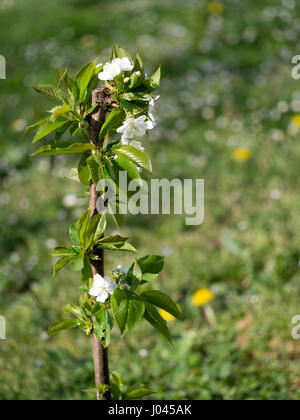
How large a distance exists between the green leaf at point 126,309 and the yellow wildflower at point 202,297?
164 cm

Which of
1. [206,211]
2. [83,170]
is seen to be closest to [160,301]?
[83,170]

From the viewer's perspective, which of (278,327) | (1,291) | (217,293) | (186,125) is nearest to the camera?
(278,327)

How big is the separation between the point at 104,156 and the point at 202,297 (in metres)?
1.88

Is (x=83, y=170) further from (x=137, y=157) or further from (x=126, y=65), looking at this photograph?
(x=126, y=65)

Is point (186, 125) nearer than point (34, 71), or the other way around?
point (186, 125)

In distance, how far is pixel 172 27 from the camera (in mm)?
7453

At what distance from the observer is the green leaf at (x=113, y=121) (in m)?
1.39

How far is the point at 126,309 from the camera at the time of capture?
1438mm

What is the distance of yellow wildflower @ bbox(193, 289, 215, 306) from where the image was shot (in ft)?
9.97

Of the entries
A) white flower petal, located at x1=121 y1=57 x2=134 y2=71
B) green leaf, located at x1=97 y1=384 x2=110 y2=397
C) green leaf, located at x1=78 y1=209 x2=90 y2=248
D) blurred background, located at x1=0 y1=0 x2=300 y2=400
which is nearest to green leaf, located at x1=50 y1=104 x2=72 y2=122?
white flower petal, located at x1=121 y1=57 x2=134 y2=71

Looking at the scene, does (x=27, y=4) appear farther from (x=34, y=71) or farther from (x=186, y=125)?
(x=186, y=125)

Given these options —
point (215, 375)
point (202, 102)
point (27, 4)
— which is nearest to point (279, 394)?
point (215, 375)

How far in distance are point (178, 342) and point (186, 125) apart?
327cm

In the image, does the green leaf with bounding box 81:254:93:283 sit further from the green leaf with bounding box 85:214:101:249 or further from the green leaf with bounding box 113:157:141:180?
the green leaf with bounding box 113:157:141:180
